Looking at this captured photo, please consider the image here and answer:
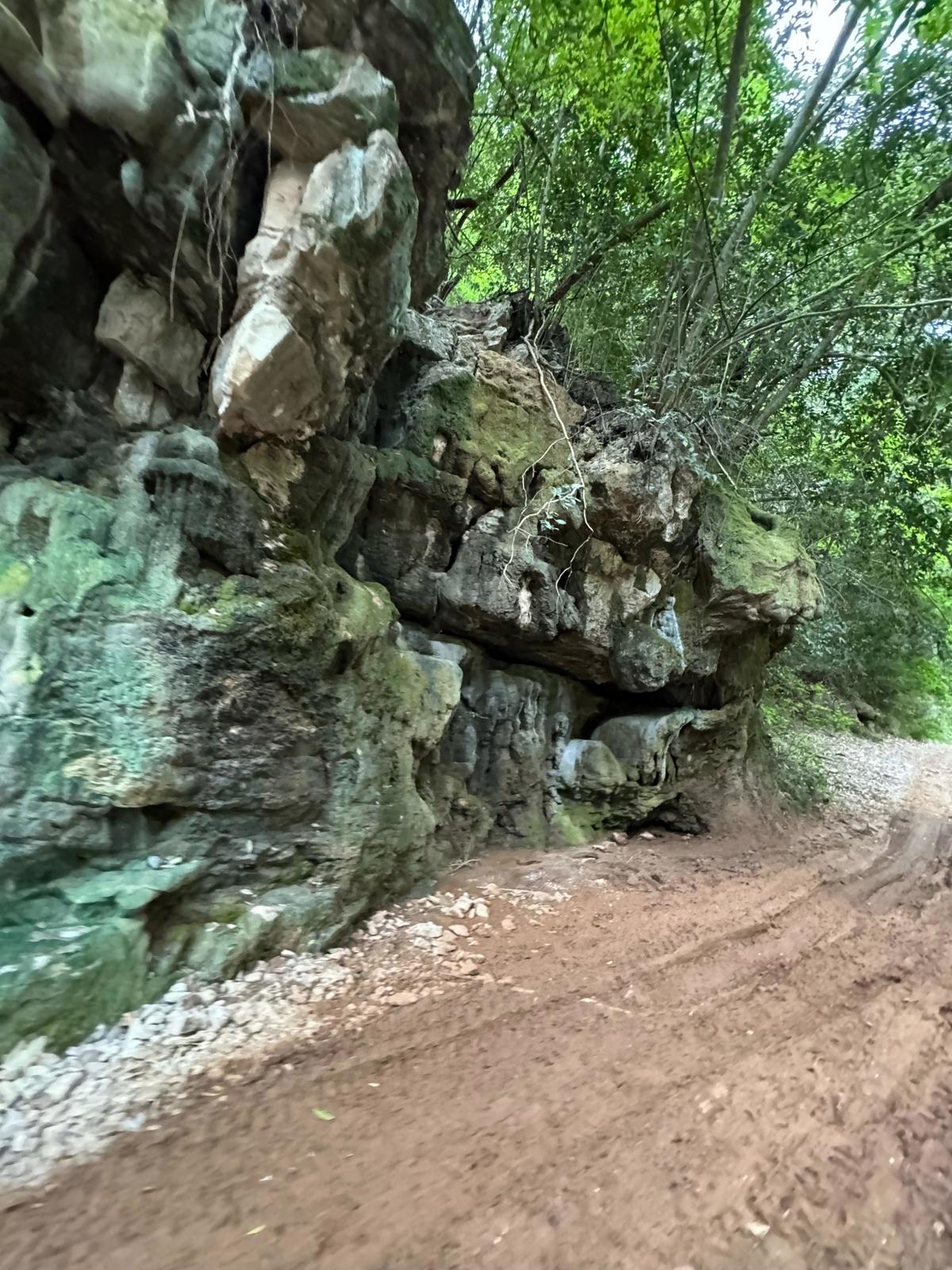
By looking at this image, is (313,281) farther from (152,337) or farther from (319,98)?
(152,337)

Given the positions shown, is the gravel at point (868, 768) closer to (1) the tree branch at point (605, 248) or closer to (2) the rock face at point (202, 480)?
(2) the rock face at point (202, 480)

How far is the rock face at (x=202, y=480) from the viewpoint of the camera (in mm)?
3104

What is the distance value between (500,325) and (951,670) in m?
18.5

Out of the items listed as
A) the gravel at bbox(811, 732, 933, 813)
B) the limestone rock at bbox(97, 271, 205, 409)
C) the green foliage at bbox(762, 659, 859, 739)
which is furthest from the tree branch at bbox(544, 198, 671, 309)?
the green foliage at bbox(762, 659, 859, 739)

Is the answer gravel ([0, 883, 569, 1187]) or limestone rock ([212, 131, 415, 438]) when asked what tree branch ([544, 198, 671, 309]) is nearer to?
limestone rock ([212, 131, 415, 438])

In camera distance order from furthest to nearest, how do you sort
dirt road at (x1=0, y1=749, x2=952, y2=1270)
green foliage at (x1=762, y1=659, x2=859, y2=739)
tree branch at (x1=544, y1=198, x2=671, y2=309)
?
1. green foliage at (x1=762, y1=659, x2=859, y2=739)
2. tree branch at (x1=544, y1=198, x2=671, y2=309)
3. dirt road at (x1=0, y1=749, x2=952, y2=1270)

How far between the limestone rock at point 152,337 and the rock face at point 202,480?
0.01 meters

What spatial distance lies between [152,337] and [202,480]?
0.97m

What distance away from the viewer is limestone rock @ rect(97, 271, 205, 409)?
12.6 ft

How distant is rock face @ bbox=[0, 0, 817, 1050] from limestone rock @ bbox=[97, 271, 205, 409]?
0.5 inches

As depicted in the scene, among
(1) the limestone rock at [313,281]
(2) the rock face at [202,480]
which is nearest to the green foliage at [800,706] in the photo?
(2) the rock face at [202,480]

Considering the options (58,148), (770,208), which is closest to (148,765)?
(58,148)

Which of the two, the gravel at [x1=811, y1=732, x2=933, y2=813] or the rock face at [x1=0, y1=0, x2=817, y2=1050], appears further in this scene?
the gravel at [x1=811, y1=732, x2=933, y2=813]

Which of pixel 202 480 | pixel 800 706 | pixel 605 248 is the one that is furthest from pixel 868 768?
pixel 202 480
